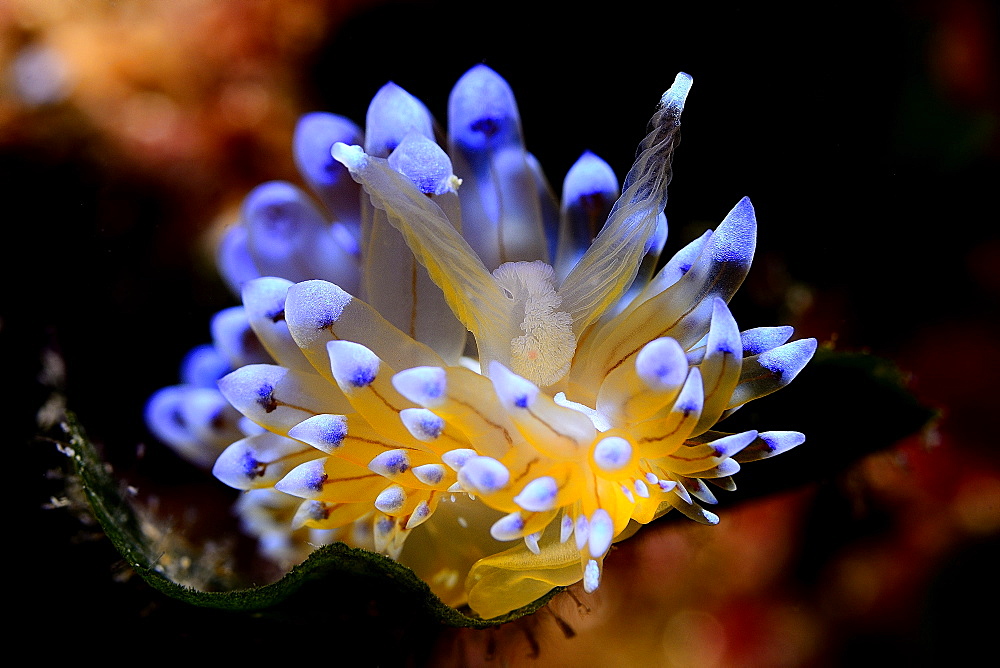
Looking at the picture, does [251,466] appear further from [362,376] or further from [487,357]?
[487,357]

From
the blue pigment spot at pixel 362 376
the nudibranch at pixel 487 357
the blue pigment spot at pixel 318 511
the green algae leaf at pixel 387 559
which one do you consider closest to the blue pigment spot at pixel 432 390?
the nudibranch at pixel 487 357

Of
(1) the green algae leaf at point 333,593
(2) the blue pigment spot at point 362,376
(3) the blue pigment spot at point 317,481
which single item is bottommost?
(1) the green algae leaf at point 333,593

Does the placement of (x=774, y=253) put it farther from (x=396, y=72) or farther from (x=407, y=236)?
(x=407, y=236)

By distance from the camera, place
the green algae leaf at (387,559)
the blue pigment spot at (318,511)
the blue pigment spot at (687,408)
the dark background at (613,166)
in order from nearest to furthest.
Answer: the blue pigment spot at (687,408) < the green algae leaf at (387,559) < the blue pigment spot at (318,511) < the dark background at (613,166)

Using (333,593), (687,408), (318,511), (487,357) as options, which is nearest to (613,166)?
(487,357)

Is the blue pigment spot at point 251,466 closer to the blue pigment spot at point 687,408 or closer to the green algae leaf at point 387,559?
the green algae leaf at point 387,559

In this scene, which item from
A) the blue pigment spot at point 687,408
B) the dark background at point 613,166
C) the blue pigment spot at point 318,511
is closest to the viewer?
the blue pigment spot at point 687,408

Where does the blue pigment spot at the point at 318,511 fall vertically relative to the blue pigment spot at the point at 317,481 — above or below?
below

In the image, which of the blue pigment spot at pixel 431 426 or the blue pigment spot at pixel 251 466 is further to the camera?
the blue pigment spot at pixel 251 466
